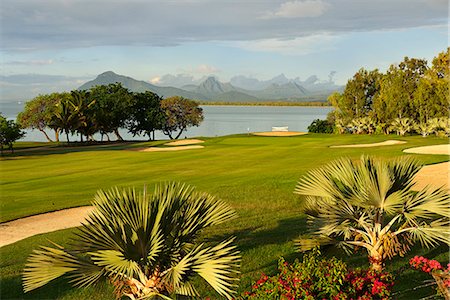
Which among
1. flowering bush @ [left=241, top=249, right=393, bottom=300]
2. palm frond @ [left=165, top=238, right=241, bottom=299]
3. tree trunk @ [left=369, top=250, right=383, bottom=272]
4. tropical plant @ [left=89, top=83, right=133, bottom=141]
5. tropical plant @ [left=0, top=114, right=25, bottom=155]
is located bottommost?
tree trunk @ [left=369, top=250, right=383, bottom=272]

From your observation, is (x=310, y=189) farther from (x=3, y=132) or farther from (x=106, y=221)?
(x=3, y=132)

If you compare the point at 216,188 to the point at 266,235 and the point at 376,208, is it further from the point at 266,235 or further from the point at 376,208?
the point at 376,208

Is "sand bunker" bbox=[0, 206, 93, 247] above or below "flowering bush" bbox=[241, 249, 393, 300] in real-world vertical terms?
below

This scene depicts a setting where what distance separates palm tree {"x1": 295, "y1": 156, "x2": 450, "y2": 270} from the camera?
9.44 m

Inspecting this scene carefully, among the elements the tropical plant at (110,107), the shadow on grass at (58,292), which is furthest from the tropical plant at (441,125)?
the shadow on grass at (58,292)

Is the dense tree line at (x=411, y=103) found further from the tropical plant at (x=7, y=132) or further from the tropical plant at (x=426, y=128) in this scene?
the tropical plant at (x=7, y=132)

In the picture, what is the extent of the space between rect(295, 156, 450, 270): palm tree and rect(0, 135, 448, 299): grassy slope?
1.12 m

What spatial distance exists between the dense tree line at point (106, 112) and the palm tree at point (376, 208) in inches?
2576

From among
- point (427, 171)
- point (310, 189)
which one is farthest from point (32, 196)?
point (427, 171)

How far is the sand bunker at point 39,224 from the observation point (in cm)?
1600

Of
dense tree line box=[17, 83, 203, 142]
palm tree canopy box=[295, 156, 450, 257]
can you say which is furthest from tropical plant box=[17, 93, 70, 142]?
palm tree canopy box=[295, 156, 450, 257]

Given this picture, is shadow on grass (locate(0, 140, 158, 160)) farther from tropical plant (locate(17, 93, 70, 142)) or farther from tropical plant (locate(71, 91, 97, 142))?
tropical plant (locate(17, 93, 70, 142))

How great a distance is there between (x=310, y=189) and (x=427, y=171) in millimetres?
16960

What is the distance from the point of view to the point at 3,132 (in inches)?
2092
